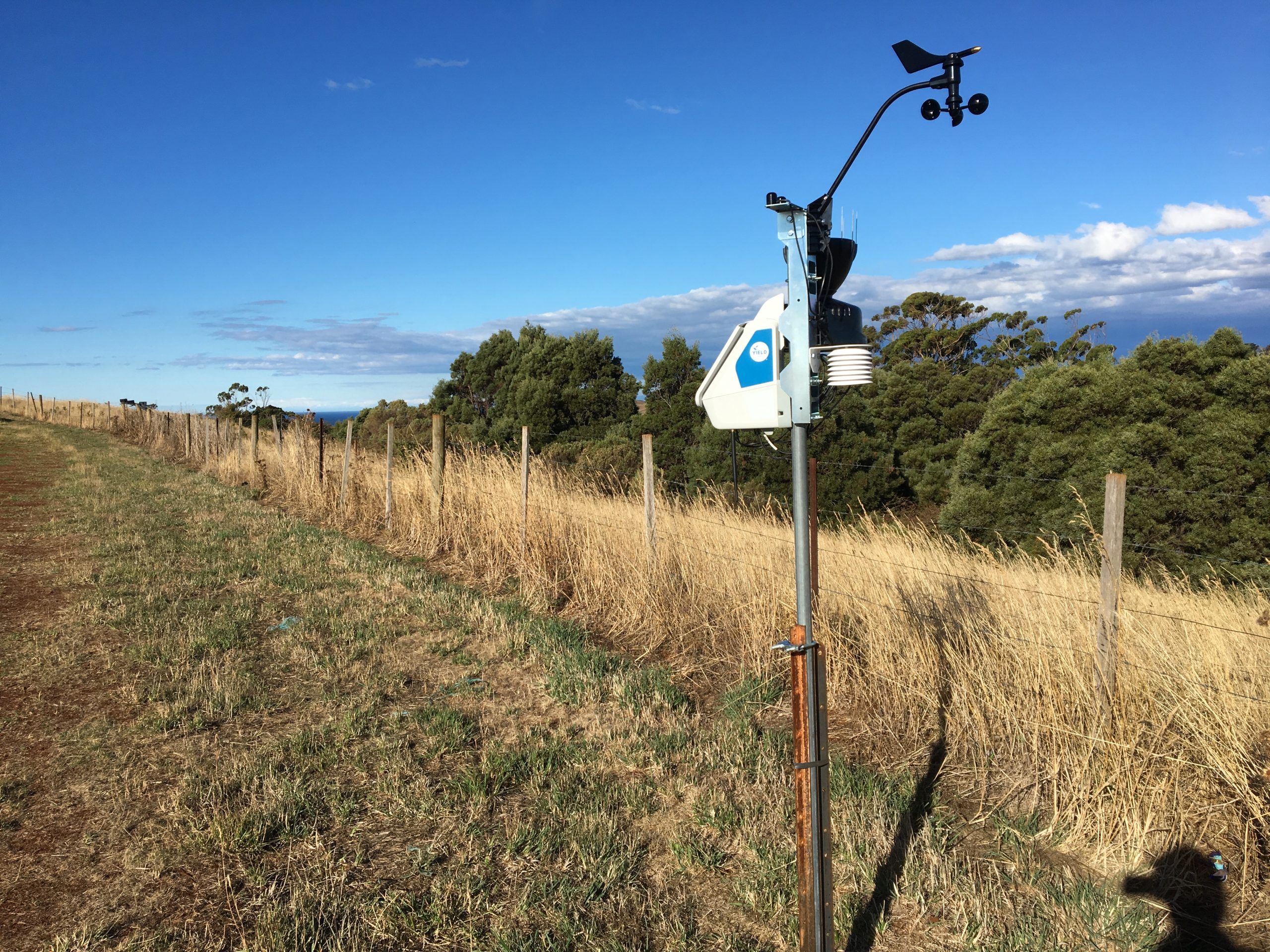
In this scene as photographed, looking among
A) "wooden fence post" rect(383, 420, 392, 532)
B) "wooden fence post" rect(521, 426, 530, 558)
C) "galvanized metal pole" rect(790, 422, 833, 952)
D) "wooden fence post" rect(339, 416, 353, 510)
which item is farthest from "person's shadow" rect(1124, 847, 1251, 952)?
"wooden fence post" rect(339, 416, 353, 510)

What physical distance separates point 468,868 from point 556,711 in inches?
70.2

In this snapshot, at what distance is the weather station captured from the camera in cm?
227

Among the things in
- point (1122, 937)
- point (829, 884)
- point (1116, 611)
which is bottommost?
point (1122, 937)

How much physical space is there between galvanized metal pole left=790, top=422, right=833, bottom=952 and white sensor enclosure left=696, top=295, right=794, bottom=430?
0.27 m

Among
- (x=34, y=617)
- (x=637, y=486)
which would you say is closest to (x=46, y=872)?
(x=34, y=617)

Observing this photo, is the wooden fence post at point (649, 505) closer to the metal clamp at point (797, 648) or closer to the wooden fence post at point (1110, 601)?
the wooden fence post at point (1110, 601)

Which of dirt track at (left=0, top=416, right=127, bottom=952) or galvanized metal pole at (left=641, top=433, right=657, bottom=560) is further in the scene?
galvanized metal pole at (left=641, top=433, right=657, bottom=560)

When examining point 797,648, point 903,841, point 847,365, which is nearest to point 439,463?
point 903,841

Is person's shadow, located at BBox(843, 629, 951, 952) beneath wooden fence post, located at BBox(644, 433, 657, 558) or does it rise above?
beneath

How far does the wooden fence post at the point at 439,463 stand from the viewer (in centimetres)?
1111

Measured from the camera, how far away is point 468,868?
331cm

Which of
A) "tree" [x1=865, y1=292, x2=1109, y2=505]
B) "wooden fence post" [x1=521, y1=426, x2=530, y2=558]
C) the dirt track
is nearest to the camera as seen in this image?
the dirt track

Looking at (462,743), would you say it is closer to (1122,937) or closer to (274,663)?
(274,663)

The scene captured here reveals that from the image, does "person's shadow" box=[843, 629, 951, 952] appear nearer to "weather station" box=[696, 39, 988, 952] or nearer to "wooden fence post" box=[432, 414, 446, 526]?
"weather station" box=[696, 39, 988, 952]
